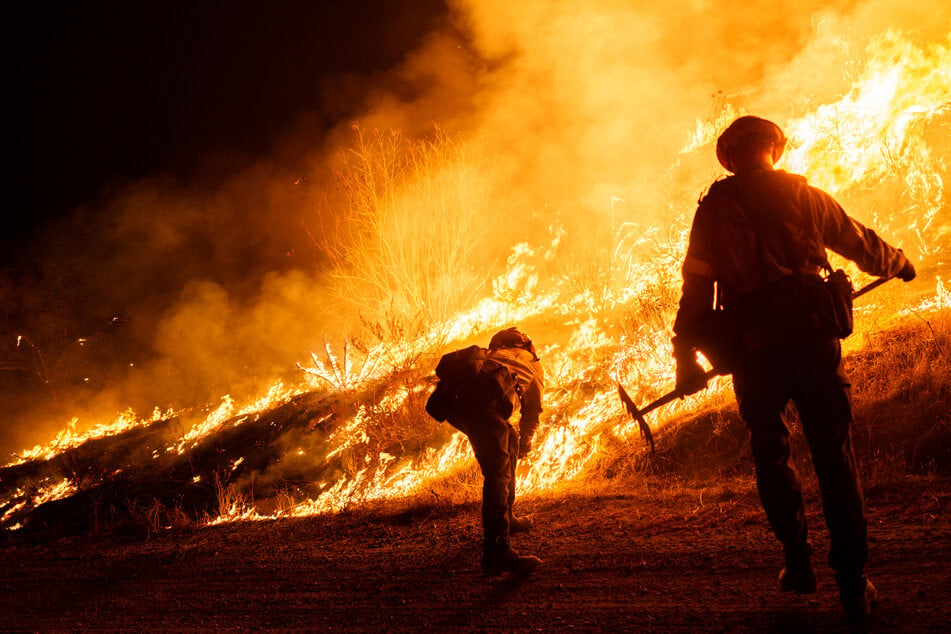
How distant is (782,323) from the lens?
2213 millimetres

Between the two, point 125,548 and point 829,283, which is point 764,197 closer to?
point 829,283

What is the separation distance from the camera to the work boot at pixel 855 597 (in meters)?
2.14

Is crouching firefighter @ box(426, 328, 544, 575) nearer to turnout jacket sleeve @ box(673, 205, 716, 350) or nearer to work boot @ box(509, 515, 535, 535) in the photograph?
work boot @ box(509, 515, 535, 535)

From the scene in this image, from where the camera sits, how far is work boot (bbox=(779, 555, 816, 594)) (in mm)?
2385

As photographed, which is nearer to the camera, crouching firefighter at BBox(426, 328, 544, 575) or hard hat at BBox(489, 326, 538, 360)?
crouching firefighter at BBox(426, 328, 544, 575)

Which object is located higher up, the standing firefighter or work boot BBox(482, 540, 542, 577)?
the standing firefighter

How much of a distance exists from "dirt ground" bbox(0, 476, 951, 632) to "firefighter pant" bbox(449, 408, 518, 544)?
310 millimetres

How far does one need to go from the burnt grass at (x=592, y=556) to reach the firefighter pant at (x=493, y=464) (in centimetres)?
32

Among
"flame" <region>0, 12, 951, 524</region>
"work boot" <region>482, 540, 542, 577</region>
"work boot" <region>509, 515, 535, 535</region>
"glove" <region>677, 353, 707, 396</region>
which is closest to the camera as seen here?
"glove" <region>677, 353, 707, 396</region>

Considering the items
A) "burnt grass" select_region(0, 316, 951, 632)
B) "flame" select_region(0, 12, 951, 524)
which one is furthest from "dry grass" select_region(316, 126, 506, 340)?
"burnt grass" select_region(0, 316, 951, 632)

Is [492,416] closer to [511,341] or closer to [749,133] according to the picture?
[511,341]

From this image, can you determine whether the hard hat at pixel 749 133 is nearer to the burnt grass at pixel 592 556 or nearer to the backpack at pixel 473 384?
the backpack at pixel 473 384

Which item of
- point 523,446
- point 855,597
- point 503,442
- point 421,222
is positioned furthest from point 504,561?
Result: point 421,222

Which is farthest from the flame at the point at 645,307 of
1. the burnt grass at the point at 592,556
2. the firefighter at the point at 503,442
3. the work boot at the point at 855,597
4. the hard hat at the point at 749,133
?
the hard hat at the point at 749,133
